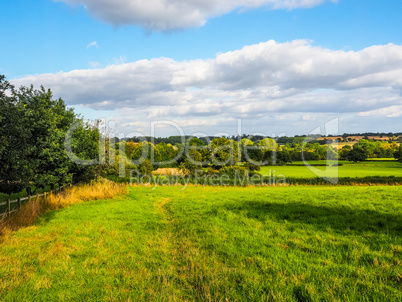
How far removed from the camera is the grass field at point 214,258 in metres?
4.89

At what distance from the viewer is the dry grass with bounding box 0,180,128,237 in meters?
10.6

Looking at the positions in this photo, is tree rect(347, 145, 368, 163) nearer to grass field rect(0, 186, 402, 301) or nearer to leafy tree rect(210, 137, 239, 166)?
leafy tree rect(210, 137, 239, 166)

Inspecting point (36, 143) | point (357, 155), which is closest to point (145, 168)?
point (36, 143)

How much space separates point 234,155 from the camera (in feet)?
187

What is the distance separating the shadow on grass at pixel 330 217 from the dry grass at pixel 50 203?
1033cm

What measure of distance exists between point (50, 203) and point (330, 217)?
16.2 m

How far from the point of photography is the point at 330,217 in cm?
1025

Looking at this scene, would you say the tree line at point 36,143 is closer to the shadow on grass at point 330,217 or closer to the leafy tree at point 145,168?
the shadow on grass at point 330,217

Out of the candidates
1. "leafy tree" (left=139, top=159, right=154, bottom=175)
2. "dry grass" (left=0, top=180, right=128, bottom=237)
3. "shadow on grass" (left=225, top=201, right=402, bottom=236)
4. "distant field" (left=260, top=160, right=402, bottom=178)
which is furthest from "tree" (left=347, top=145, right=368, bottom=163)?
"dry grass" (left=0, top=180, right=128, bottom=237)

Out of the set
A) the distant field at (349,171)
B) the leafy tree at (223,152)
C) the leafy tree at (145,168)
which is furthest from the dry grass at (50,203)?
the distant field at (349,171)

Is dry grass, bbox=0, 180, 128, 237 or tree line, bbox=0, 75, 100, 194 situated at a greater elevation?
tree line, bbox=0, 75, 100, 194

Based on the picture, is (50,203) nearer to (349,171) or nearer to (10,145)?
(10,145)

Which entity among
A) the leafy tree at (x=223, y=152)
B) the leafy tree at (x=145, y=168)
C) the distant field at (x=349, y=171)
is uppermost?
the leafy tree at (x=223, y=152)

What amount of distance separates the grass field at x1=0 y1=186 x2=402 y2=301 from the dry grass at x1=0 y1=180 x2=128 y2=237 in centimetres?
62
